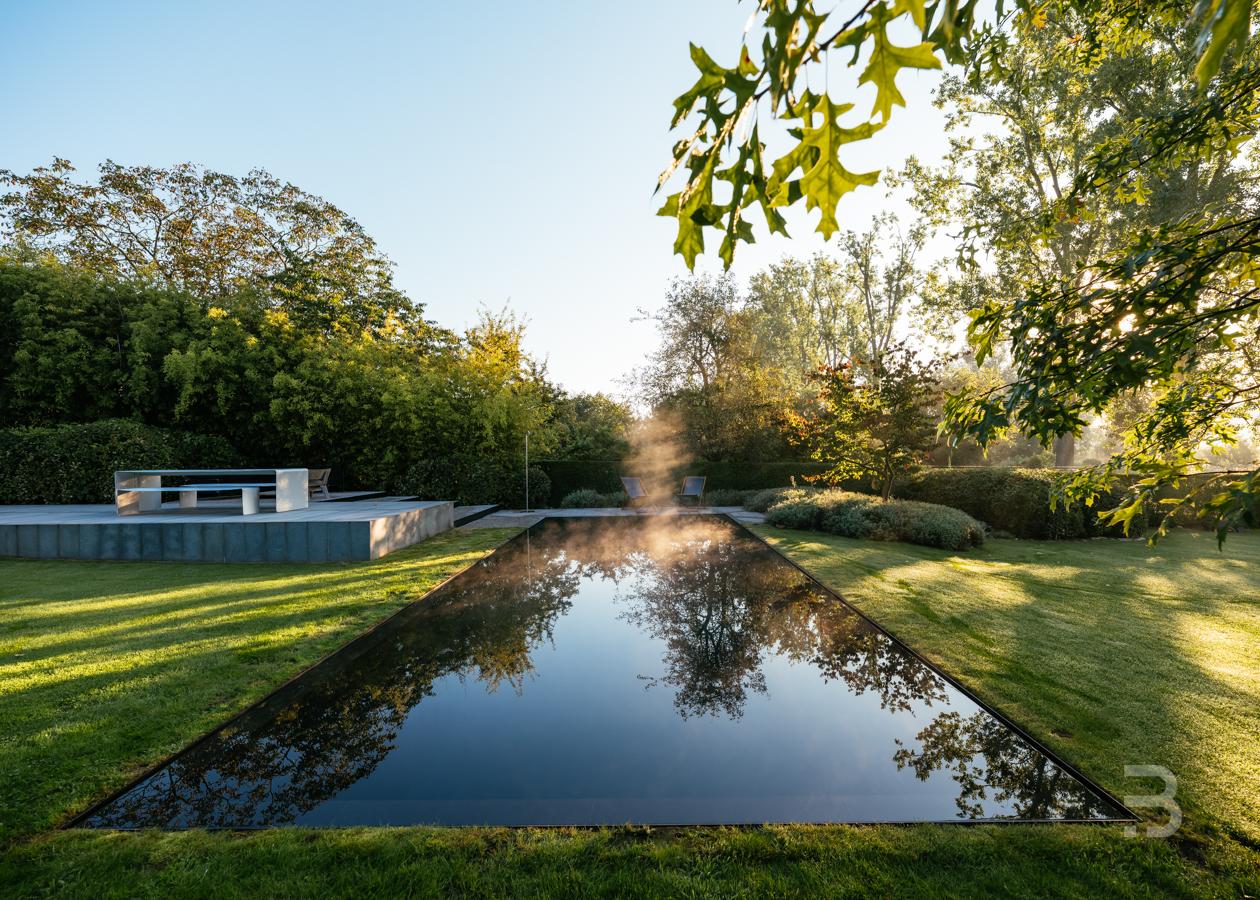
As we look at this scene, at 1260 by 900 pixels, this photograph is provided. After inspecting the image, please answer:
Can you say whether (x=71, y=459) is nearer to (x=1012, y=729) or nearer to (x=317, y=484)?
(x=317, y=484)

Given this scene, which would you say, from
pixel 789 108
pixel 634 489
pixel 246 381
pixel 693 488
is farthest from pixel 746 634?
pixel 246 381

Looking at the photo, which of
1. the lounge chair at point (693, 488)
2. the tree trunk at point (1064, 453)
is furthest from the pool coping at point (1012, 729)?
the tree trunk at point (1064, 453)

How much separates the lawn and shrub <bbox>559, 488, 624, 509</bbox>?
9118 millimetres

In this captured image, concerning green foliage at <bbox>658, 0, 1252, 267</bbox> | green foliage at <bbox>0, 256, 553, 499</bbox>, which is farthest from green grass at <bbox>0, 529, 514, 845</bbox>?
green foliage at <bbox>0, 256, 553, 499</bbox>

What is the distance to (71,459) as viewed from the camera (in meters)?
11.2

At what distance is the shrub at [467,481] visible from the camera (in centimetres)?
1462

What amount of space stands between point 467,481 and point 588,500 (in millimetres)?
3583

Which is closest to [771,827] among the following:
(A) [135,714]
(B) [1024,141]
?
(A) [135,714]

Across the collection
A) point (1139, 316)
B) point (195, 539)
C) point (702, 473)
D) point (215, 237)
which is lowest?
point (195, 539)

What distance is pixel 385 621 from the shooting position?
511 cm

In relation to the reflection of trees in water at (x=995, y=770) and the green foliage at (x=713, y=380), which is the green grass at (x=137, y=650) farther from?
the green foliage at (x=713, y=380)

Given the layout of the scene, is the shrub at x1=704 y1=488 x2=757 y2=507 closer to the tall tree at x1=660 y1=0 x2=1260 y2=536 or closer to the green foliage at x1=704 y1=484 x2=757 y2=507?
the green foliage at x1=704 y1=484 x2=757 y2=507

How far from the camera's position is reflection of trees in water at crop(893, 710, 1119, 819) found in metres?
2.42

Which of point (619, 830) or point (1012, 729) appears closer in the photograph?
point (619, 830)
